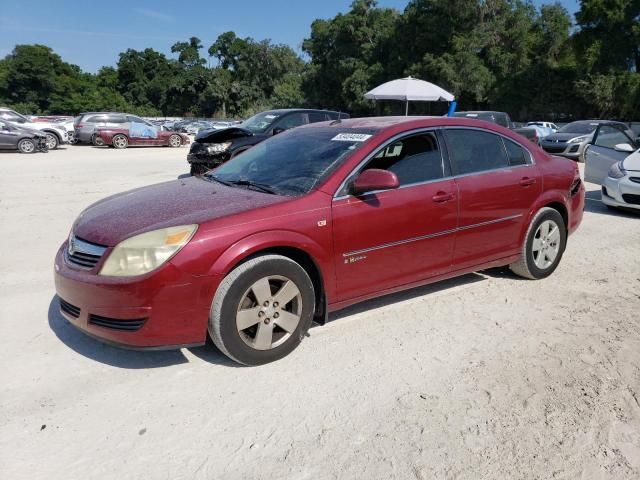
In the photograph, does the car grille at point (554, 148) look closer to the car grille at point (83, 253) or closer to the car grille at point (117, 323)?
the car grille at point (83, 253)

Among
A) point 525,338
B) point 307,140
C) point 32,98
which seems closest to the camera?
point 525,338

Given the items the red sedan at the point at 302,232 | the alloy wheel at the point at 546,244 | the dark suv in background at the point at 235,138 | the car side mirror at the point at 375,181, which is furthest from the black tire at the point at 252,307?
the dark suv in background at the point at 235,138

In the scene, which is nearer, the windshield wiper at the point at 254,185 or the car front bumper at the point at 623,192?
the windshield wiper at the point at 254,185

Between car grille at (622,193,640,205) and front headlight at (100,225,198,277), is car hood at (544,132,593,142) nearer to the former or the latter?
car grille at (622,193,640,205)

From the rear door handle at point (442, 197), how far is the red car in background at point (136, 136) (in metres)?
21.1

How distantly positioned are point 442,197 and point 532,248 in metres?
1.37

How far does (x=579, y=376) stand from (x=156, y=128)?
23069mm

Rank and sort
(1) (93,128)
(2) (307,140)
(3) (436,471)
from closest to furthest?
(3) (436,471), (2) (307,140), (1) (93,128)

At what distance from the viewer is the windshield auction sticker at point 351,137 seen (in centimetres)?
403

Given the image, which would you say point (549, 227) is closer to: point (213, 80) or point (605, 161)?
point (605, 161)

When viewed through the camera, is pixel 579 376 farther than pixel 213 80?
No

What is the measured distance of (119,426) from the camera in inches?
110

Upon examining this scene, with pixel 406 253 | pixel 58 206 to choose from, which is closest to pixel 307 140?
pixel 406 253

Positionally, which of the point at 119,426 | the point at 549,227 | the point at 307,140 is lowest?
the point at 119,426
